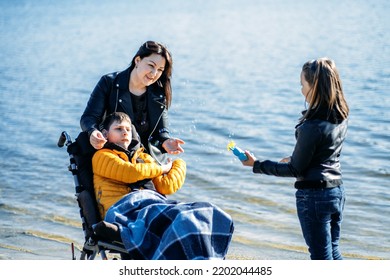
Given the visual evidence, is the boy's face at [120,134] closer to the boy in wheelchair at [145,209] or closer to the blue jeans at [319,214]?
the boy in wheelchair at [145,209]

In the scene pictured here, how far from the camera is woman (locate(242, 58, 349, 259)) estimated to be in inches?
173

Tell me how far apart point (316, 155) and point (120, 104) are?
1495 millimetres

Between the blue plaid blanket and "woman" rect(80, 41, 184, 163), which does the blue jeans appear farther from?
"woman" rect(80, 41, 184, 163)

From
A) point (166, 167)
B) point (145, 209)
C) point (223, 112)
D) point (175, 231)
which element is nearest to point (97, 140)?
point (166, 167)

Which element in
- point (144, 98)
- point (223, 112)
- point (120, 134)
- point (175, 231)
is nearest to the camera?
point (175, 231)

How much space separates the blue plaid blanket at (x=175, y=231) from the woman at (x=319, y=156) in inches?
19.1

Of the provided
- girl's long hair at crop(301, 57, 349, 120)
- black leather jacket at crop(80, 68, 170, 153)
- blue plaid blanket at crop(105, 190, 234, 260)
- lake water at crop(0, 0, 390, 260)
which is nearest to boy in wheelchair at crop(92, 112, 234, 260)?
blue plaid blanket at crop(105, 190, 234, 260)

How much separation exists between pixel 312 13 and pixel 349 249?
2291 centimetres

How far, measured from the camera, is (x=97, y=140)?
4.84 metres

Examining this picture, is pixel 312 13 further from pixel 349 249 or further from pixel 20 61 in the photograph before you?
pixel 349 249

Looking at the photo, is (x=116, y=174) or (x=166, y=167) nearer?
(x=116, y=174)

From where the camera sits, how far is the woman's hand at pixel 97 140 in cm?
484

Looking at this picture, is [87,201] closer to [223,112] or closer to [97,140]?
[97,140]

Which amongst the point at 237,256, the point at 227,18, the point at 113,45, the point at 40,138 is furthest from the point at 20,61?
the point at 237,256
